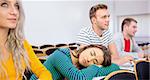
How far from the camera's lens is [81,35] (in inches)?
83.5

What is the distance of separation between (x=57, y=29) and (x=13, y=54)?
5.63 metres

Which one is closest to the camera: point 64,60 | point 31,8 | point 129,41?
point 64,60

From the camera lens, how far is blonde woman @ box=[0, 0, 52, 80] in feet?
3.62

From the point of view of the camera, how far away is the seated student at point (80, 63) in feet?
4.06

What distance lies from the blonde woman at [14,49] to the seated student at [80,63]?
84 mm

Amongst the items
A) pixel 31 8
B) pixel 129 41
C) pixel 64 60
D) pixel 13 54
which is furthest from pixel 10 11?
pixel 31 8

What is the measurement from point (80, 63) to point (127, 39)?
148 cm

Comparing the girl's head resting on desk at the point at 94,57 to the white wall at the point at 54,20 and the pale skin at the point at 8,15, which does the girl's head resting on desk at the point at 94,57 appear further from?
the white wall at the point at 54,20

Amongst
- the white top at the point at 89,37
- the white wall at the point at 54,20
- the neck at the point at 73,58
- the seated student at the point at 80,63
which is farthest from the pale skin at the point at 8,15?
the white wall at the point at 54,20

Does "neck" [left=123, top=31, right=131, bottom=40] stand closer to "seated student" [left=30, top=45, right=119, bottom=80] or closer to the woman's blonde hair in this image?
"seated student" [left=30, top=45, right=119, bottom=80]

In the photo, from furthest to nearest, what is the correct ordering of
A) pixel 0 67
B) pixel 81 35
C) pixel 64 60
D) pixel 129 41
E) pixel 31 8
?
pixel 31 8, pixel 129 41, pixel 81 35, pixel 64 60, pixel 0 67

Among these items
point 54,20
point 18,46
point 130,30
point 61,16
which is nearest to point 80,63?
point 18,46

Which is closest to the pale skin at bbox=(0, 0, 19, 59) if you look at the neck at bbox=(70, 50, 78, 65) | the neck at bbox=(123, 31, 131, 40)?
the neck at bbox=(70, 50, 78, 65)

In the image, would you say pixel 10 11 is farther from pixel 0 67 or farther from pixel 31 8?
pixel 31 8
